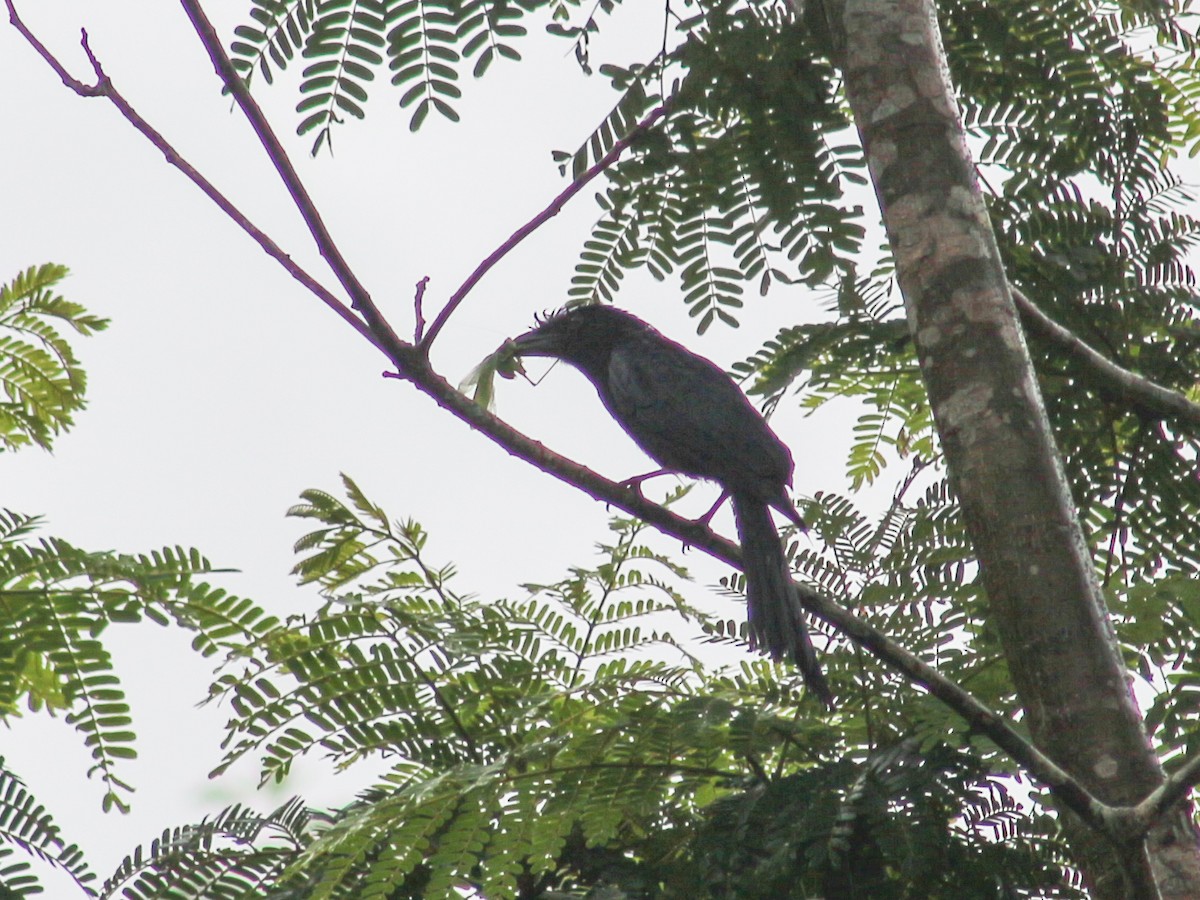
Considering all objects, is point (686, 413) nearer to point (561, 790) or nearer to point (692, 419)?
point (692, 419)

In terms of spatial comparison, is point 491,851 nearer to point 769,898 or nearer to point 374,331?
point 769,898

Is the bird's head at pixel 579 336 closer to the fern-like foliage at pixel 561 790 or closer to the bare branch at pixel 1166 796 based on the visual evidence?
the fern-like foliage at pixel 561 790

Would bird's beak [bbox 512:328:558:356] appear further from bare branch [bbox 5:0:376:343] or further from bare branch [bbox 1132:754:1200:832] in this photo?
bare branch [bbox 1132:754:1200:832]

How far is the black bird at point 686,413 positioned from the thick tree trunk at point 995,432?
0.93 metres

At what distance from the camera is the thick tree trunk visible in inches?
94.3

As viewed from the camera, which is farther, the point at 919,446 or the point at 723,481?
the point at 723,481

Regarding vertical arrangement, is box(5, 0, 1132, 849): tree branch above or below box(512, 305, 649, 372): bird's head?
below

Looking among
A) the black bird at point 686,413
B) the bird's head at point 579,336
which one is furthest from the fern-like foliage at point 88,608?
the bird's head at point 579,336

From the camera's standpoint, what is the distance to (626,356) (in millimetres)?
5770

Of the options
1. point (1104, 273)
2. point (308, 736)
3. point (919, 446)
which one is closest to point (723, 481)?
point (919, 446)

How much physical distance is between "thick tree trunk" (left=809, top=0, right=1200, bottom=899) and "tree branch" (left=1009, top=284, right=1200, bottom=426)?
0.45 m

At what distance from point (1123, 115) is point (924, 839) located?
92.7 inches

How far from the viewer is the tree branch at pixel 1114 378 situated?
10.9ft

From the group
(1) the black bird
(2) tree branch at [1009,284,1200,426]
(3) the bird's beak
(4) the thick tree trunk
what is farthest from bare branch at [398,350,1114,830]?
(3) the bird's beak
